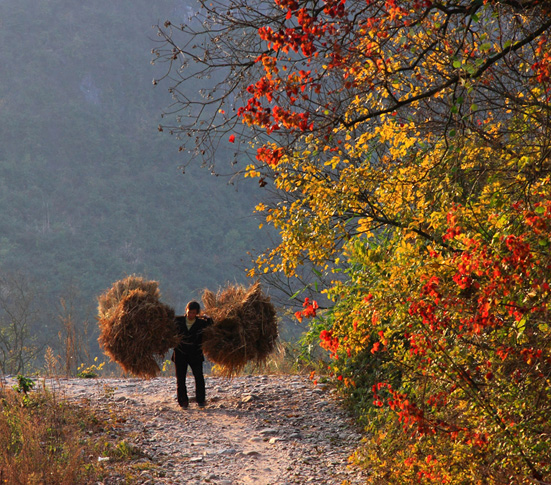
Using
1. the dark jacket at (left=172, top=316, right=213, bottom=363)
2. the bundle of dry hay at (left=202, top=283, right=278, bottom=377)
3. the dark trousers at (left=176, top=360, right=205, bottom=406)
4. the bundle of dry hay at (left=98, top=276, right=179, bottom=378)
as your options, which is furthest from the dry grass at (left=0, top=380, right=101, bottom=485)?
the bundle of dry hay at (left=202, top=283, right=278, bottom=377)

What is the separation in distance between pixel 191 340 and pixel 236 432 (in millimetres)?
1462

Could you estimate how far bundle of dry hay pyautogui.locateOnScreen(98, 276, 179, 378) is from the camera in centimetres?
708

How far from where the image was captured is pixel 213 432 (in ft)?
22.9

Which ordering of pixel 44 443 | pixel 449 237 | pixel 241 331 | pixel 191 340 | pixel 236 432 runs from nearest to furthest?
1. pixel 449 237
2. pixel 44 443
3. pixel 236 432
4. pixel 241 331
5. pixel 191 340

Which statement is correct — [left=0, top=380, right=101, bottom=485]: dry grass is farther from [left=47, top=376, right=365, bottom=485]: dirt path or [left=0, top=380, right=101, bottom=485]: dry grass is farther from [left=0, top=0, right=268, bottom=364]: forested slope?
[left=0, top=0, right=268, bottom=364]: forested slope

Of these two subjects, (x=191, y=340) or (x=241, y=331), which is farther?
(x=191, y=340)

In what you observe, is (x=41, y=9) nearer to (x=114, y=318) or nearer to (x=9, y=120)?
(x=9, y=120)

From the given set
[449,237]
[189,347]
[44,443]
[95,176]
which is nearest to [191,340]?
[189,347]

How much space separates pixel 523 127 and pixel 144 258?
49920 mm

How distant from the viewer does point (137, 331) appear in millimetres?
7102

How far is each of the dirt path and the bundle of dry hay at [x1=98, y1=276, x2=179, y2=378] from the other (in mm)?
726

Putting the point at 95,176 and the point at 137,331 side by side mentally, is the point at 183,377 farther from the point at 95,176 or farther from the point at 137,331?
the point at 95,176

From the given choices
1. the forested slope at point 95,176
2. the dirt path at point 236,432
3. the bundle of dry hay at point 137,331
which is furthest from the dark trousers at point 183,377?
the forested slope at point 95,176

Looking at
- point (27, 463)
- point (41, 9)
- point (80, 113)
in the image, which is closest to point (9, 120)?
point (80, 113)
